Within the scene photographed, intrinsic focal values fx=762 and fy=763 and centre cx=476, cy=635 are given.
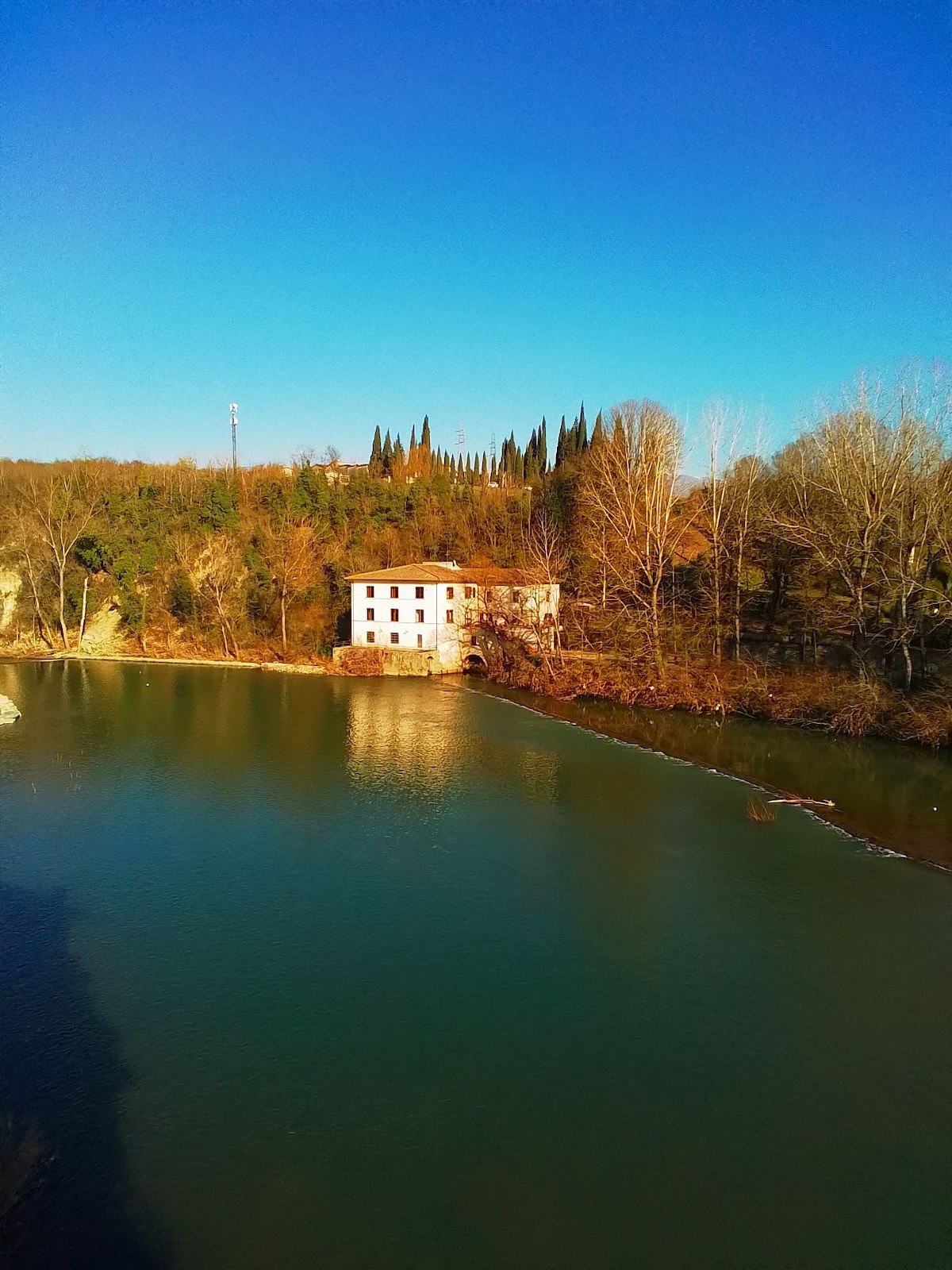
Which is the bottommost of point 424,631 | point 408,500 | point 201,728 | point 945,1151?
point 945,1151

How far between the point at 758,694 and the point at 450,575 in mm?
14609

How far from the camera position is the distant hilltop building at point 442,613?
33500 mm

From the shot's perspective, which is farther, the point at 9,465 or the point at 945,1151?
the point at 9,465

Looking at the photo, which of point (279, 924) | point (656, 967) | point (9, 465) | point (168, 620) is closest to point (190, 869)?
point (279, 924)

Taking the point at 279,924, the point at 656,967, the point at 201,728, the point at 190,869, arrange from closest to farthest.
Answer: the point at 656,967 < the point at 279,924 < the point at 190,869 < the point at 201,728

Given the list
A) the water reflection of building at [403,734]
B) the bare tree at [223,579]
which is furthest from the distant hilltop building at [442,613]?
the bare tree at [223,579]

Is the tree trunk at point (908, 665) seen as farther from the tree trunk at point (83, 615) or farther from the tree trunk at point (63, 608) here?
the tree trunk at point (83, 615)

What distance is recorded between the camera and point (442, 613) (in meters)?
33.8

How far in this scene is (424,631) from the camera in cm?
3409

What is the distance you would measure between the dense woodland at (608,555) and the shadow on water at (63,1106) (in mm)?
20510

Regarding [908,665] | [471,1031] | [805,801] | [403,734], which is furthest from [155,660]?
[471,1031]

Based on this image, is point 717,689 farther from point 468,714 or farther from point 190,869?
point 190,869

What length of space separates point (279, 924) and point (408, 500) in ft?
131

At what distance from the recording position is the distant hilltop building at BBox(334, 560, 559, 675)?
33.5 meters
